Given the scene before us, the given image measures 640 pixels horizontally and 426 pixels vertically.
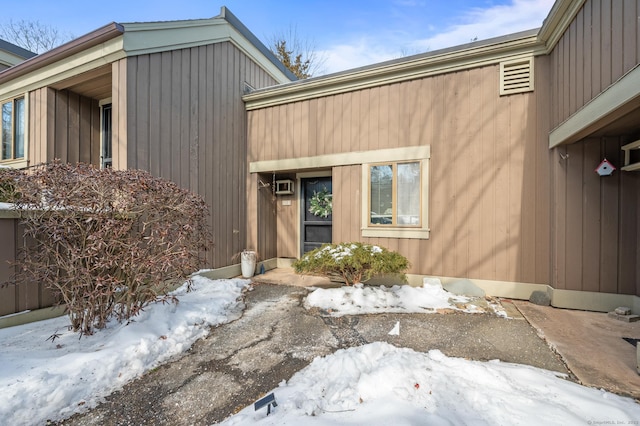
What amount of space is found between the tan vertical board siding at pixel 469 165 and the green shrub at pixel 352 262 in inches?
33.8

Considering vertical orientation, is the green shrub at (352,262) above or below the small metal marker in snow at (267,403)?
above

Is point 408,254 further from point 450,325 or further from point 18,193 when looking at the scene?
point 18,193

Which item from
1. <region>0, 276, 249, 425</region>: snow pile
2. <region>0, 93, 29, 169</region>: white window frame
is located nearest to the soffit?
<region>0, 93, 29, 169</region>: white window frame

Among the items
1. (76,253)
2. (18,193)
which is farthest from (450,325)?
(18,193)

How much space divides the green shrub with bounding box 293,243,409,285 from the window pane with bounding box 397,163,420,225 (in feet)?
3.03

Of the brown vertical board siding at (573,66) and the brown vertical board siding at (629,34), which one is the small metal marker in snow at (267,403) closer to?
the brown vertical board siding at (629,34)

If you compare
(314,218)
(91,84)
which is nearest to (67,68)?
(91,84)

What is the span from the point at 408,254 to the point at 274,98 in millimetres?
4315

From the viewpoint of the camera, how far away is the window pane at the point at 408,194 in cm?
493

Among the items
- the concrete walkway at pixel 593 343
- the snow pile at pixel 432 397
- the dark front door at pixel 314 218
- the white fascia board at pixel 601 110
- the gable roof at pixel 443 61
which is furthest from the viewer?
the dark front door at pixel 314 218

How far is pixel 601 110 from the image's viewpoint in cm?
286

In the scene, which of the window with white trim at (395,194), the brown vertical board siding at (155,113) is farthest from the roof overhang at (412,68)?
the brown vertical board siding at (155,113)

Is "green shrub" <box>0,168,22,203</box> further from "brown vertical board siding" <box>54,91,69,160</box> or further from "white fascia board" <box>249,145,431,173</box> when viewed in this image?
"white fascia board" <box>249,145,431,173</box>

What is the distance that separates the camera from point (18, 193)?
269 centimetres
